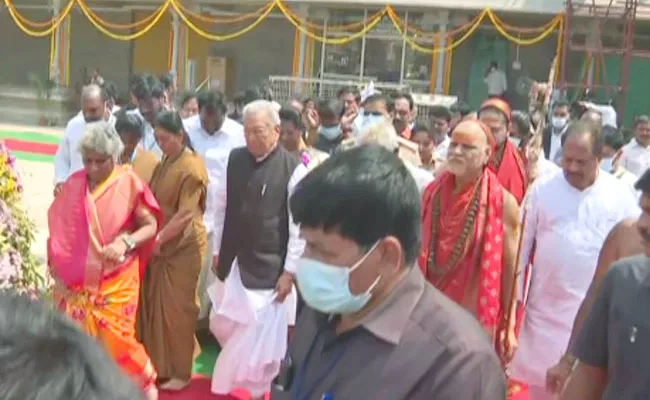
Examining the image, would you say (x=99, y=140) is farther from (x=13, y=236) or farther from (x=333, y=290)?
(x=333, y=290)

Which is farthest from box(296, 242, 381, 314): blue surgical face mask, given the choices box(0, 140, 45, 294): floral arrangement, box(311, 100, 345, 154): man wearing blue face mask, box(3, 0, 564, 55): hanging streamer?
box(3, 0, 564, 55): hanging streamer

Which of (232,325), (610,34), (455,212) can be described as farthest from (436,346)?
(610,34)

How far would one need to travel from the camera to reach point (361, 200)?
79.4 inches

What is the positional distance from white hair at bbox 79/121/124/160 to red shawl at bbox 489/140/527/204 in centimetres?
227

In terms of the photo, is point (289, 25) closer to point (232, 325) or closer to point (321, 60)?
point (321, 60)

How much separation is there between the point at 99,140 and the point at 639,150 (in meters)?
6.80

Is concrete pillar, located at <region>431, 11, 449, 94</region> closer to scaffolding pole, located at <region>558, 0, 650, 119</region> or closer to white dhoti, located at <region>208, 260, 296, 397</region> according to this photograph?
scaffolding pole, located at <region>558, 0, 650, 119</region>

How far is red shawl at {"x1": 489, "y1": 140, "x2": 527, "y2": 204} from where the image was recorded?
17.6ft

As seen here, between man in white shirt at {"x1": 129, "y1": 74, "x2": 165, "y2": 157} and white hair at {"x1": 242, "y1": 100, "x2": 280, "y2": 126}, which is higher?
white hair at {"x1": 242, "y1": 100, "x2": 280, "y2": 126}

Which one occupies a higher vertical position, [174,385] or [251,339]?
[251,339]

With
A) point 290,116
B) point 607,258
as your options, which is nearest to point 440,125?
point 290,116

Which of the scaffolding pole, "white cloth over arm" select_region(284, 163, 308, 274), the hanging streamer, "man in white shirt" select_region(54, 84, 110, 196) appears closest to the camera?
"white cloth over arm" select_region(284, 163, 308, 274)

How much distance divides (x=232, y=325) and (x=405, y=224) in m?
3.26

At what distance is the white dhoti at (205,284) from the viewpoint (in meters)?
5.90
